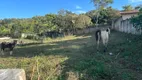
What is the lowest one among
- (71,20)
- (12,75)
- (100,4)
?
(12,75)

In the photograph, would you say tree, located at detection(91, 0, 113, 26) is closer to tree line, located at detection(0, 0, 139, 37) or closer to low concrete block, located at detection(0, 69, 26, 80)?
tree line, located at detection(0, 0, 139, 37)

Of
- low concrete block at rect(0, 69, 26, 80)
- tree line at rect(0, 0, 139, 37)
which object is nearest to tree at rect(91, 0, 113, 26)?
tree line at rect(0, 0, 139, 37)

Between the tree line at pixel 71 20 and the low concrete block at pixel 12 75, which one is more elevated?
the tree line at pixel 71 20

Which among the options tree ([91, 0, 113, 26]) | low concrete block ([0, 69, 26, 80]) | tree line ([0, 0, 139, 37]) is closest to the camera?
low concrete block ([0, 69, 26, 80])

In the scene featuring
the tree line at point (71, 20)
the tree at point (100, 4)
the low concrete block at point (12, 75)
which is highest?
the tree at point (100, 4)

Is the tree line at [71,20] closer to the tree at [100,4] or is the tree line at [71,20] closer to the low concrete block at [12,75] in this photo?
the tree at [100,4]

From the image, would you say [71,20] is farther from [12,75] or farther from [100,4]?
[12,75]

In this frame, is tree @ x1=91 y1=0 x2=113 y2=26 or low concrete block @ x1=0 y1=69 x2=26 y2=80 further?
tree @ x1=91 y1=0 x2=113 y2=26

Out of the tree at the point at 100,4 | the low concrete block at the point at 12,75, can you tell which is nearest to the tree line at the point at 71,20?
the tree at the point at 100,4

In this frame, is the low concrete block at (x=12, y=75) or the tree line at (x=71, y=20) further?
the tree line at (x=71, y=20)

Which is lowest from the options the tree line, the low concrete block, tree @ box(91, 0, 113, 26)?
the low concrete block

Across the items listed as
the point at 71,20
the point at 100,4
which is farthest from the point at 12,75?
the point at 100,4

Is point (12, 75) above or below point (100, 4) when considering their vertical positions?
below

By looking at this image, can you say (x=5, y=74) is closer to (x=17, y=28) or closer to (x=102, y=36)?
(x=102, y=36)
